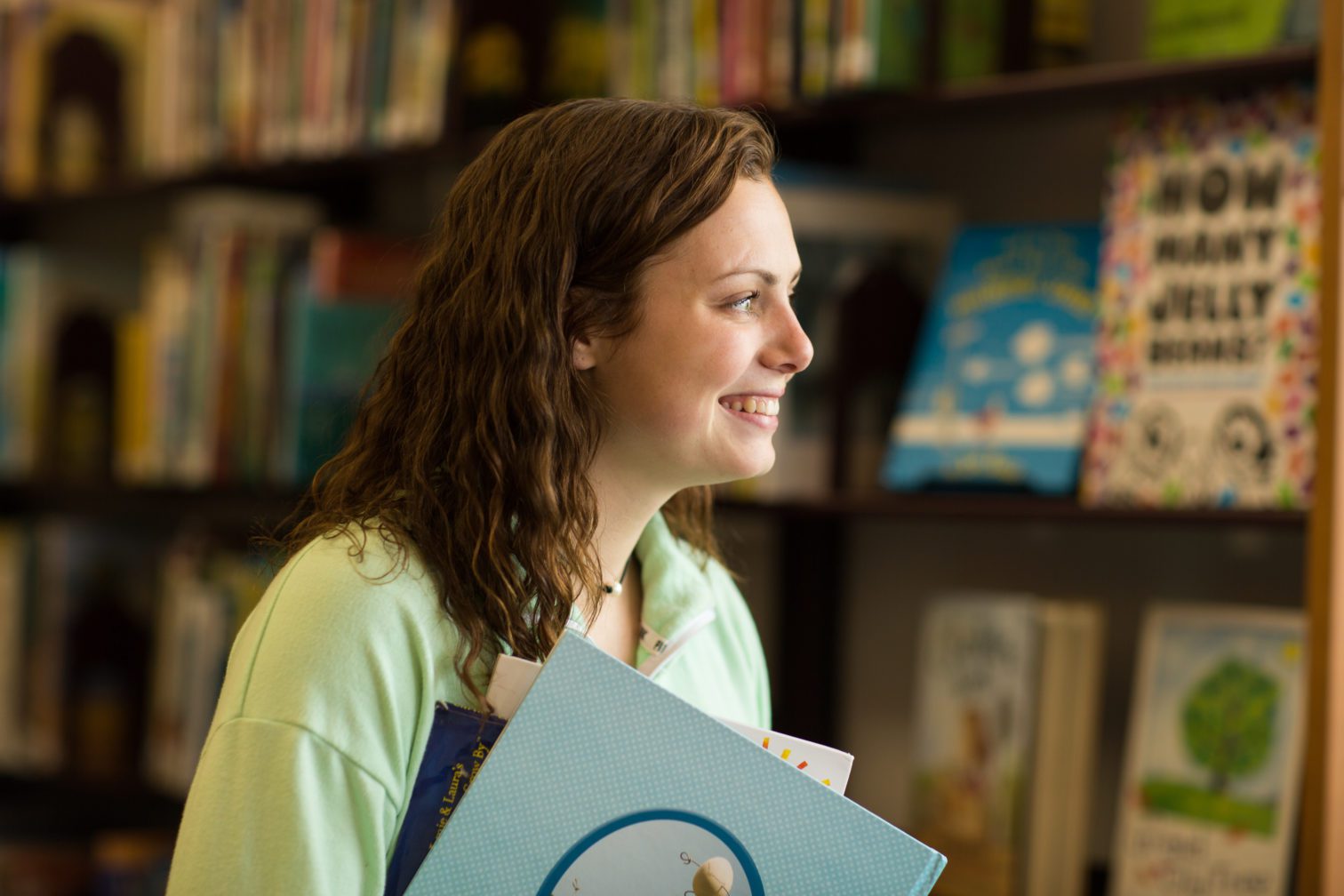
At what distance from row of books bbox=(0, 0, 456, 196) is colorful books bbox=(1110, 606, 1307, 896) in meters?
1.31

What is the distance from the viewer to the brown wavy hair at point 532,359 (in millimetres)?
1077

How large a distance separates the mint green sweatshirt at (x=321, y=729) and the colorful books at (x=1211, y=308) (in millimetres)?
903

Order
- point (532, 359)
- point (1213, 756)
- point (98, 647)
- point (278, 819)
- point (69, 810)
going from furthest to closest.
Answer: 1. point (69, 810)
2. point (98, 647)
3. point (1213, 756)
4. point (532, 359)
5. point (278, 819)

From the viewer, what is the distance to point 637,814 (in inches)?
37.4

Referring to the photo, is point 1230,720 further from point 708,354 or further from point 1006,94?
point 708,354

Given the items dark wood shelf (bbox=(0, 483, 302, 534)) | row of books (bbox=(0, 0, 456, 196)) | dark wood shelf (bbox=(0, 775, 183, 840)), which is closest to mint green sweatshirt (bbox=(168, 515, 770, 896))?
row of books (bbox=(0, 0, 456, 196))

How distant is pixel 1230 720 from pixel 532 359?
0.93 metres

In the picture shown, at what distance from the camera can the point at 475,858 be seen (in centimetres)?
93

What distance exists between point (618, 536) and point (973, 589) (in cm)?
97

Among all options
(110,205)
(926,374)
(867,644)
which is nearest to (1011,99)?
(926,374)

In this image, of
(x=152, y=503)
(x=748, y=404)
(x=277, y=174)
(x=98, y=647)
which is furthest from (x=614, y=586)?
(x=152, y=503)

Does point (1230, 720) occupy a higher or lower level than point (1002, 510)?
lower

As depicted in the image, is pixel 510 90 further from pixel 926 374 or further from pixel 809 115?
pixel 926 374

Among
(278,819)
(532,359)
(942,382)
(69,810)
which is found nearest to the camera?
(278,819)
